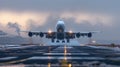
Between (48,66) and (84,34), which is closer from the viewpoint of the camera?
(48,66)

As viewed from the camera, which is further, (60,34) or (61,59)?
(60,34)

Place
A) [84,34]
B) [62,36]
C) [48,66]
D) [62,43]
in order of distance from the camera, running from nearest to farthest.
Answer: [48,66], [62,36], [84,34], [62,43]

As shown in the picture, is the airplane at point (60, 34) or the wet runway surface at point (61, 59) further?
the airplane at point (60, 34)

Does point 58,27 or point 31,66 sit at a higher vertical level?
point 58,27

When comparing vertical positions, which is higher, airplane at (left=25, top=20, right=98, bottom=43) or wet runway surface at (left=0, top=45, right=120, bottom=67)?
airplane at (left=25, top=20, right=98, bottom=43)

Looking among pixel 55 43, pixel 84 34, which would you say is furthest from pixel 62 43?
pixel 84 34

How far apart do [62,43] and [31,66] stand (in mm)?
102328

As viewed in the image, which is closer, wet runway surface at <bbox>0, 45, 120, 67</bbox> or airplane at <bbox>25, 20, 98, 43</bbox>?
wet runway surface at <bbox>0, 45, 120, 67</bbox>

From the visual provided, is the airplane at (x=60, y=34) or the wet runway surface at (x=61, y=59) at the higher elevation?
the airplane at (x=60, y=34)

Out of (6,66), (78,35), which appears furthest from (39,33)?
(6,66)

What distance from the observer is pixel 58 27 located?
391 feet

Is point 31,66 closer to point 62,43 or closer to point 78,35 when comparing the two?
point 78,35

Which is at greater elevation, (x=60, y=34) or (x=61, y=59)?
(x=60, y=34)

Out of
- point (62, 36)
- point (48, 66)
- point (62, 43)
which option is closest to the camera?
point (48, 66)
